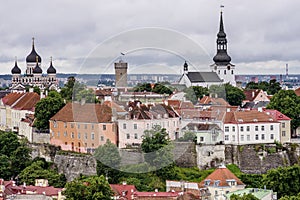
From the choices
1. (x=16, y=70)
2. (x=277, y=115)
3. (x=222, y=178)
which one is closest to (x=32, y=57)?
(x=16, y=70)

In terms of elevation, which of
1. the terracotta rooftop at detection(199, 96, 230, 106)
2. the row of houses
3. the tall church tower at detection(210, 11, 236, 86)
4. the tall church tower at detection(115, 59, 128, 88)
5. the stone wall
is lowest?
the stone wall

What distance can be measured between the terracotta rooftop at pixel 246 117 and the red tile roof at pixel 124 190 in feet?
28.9

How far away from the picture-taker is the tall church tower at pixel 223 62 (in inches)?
3369

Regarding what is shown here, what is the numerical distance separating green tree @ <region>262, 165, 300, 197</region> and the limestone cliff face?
10231 millimetres

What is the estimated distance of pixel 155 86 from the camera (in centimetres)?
5253

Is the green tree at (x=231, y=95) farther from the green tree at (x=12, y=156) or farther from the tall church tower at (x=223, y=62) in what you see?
the tall church tower at (x=223, y=62)

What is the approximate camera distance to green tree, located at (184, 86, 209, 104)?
55.3 meters

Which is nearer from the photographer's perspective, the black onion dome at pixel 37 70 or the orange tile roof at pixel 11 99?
the orange tile roof at pixel 11 99


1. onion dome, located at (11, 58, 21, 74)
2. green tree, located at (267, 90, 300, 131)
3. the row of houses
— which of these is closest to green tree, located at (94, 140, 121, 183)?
the row of houses

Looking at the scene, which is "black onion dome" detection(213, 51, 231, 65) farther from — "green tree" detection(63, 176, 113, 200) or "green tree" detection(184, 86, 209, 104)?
"green tree" detection(63, 176, 113, 200)

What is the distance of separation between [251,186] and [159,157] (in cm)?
512

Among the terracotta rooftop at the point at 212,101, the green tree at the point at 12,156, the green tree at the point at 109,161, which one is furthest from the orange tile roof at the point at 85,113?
the terracotta rooftop at the point at 212,101

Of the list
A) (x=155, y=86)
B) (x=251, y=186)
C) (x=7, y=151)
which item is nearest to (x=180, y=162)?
(x=251, y=186)

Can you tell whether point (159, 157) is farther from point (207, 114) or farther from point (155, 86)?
point (155, 86)
